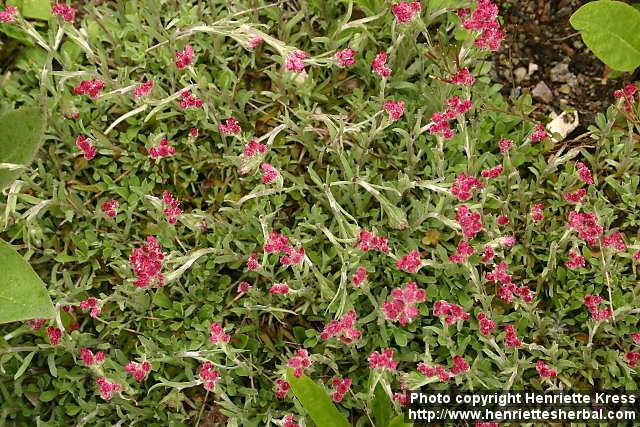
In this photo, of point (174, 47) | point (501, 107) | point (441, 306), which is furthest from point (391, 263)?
point (174, 47)

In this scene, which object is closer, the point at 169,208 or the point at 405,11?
the point at 405,11

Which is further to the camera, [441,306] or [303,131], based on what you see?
[303,131]

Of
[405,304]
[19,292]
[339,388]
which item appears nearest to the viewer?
[19,292]

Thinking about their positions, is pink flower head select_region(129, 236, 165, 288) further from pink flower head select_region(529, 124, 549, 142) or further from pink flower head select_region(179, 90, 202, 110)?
pink flower head select_region(529, 124, 549, 142)

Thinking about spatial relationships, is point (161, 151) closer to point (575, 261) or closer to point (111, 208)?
point (111, 208)

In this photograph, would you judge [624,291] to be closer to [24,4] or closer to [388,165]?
[388,165]

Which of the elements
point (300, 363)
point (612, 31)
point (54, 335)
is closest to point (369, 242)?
point (300, 363)

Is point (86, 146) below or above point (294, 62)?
below
